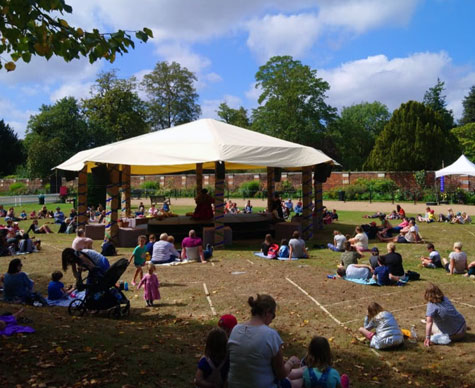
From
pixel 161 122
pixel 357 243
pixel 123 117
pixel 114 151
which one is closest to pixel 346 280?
pixel 357 243

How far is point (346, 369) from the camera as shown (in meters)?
5.32

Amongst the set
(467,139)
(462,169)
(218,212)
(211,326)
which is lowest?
(211,326)

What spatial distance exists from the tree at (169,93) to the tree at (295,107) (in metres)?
17.8

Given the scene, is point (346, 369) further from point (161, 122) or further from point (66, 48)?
point (161, 122)

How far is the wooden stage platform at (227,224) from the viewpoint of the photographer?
52.6ft

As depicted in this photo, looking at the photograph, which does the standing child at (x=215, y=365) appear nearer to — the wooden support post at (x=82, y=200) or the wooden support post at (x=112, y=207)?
the wooden support post at (x=112, y=207)

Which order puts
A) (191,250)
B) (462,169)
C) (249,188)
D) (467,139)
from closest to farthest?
1. (191,250)
2. (462,169)
3. (249,188)
4. (467,139)

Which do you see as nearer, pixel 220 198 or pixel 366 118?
pixel 220 198

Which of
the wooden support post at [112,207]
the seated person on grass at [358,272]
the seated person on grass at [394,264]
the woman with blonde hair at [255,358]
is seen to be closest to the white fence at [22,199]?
the wooden support post at [112,207]

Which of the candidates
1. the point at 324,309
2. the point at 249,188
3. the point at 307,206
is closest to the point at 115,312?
the point at 324,309

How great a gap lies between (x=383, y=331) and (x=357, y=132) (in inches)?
2612

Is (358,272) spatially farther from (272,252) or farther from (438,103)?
(438,103)

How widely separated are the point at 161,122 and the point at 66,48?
66.1 meters

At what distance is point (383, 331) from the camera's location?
6.01m
